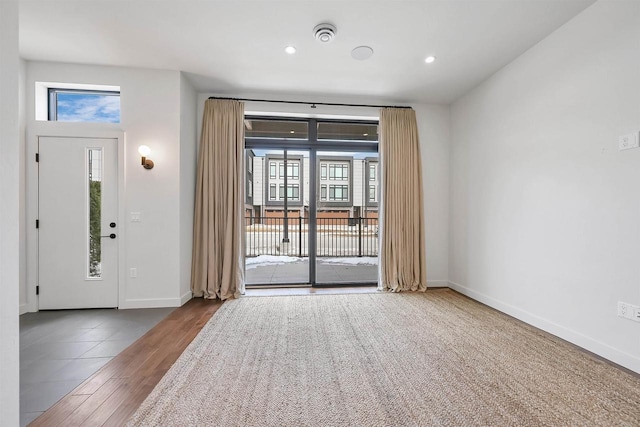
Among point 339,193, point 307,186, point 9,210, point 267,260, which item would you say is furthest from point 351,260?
point 9,210

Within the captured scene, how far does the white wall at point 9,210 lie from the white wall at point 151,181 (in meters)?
2.27

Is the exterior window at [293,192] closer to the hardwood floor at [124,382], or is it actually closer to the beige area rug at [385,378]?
the beige area rug at [385,378]

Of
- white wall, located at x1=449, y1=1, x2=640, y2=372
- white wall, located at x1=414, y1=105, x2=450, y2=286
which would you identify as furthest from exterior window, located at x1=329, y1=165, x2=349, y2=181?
white wall, located at x1=449, y1=1, x2=640, y2=372

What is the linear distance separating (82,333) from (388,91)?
4486 mm

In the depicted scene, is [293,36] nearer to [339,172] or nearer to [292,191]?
[292,191]

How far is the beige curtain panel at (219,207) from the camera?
3719mm

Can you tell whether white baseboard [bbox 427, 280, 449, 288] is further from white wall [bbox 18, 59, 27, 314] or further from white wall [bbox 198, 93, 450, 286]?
white wall [bbox 18, 59, 27, 314]

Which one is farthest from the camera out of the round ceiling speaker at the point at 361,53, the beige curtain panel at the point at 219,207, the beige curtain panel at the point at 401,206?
the beige curtain panel at the point at 401,206

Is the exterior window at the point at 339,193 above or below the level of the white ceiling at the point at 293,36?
below

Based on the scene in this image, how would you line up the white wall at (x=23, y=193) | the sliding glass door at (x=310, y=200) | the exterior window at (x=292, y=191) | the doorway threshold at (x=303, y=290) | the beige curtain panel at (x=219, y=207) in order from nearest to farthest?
the white wall at (x=23, y=193) < the beige curtain panel at (x=219, y=207) < the doorway threshold at (x=303, y=290) < the sliding glass door at (x=310, y=200) < the exterior window at (x=292, y=191)

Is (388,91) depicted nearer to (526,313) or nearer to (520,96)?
(520,96)

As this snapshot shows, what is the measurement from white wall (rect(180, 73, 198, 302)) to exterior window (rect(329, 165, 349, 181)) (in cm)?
237

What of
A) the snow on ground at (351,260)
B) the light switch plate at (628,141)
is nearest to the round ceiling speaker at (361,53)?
the light switch plate at (628,141)

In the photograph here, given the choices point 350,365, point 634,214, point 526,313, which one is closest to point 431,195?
point 526,313
